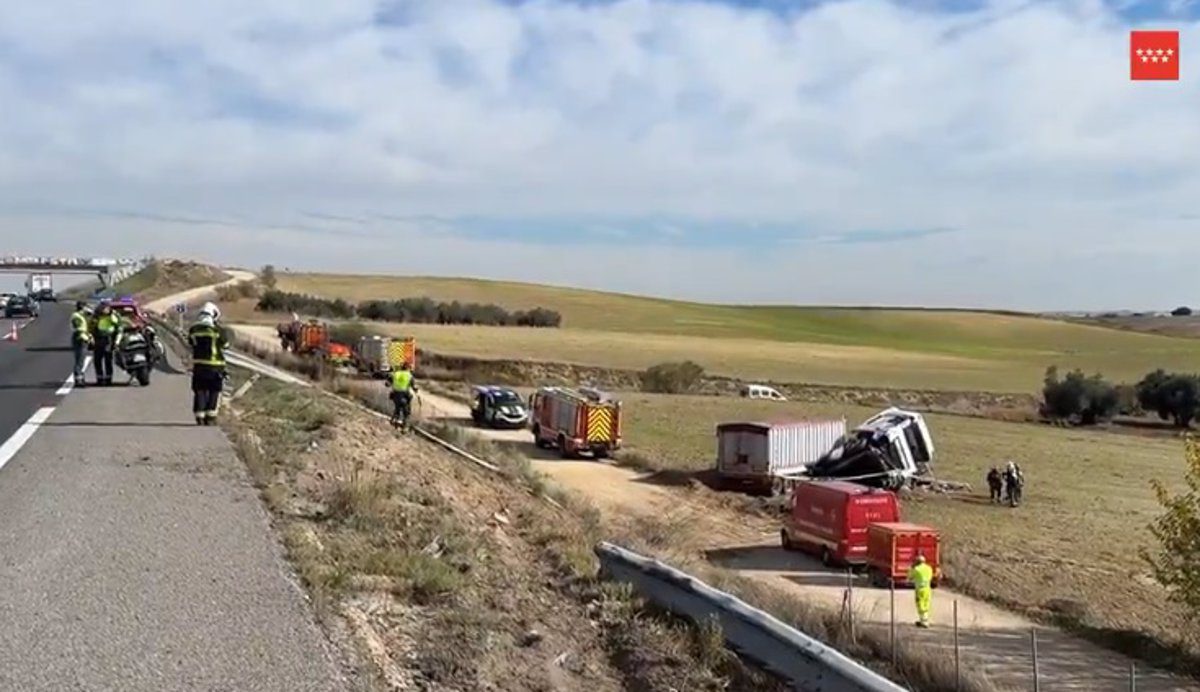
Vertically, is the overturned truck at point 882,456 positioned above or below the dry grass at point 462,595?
below

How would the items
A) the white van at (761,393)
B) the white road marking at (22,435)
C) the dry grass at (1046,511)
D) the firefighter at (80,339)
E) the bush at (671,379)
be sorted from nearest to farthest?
the white road marking at (22,435) < the firefighter at (80,339) < the dry grass at (1046,511) < the white van at (761,393) < the bush at (671,379)

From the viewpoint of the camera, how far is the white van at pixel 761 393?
2894 inches

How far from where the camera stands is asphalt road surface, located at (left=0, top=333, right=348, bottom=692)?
5051 millimetres

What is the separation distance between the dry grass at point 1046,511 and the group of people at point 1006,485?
0.48 m

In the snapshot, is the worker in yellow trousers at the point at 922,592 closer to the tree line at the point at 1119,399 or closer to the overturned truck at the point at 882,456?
the overturned truck at the point at 882,456

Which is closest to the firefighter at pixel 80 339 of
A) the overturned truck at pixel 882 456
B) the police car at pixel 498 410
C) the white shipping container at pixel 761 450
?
the white shipping container at pixel 761 450

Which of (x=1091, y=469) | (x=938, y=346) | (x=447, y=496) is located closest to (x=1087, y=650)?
(x=447, y=496)

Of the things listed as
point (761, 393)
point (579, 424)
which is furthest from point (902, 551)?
point (761, 393)

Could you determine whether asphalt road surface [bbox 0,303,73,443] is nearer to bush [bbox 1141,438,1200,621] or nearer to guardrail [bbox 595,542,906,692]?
guardrail [bbox 595,542,906,692]

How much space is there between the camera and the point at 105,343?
20250 mm

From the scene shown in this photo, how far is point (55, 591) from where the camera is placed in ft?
20.3

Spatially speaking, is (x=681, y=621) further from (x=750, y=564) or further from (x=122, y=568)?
(x=750, y=564)

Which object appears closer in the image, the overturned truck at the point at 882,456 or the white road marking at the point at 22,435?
the white road marking at the point at 22,435

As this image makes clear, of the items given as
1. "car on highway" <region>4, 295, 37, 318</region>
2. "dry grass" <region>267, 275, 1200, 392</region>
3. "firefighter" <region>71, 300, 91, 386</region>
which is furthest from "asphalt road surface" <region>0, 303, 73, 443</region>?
"dry grass" <region>267, 275, 1200, 392</region>
